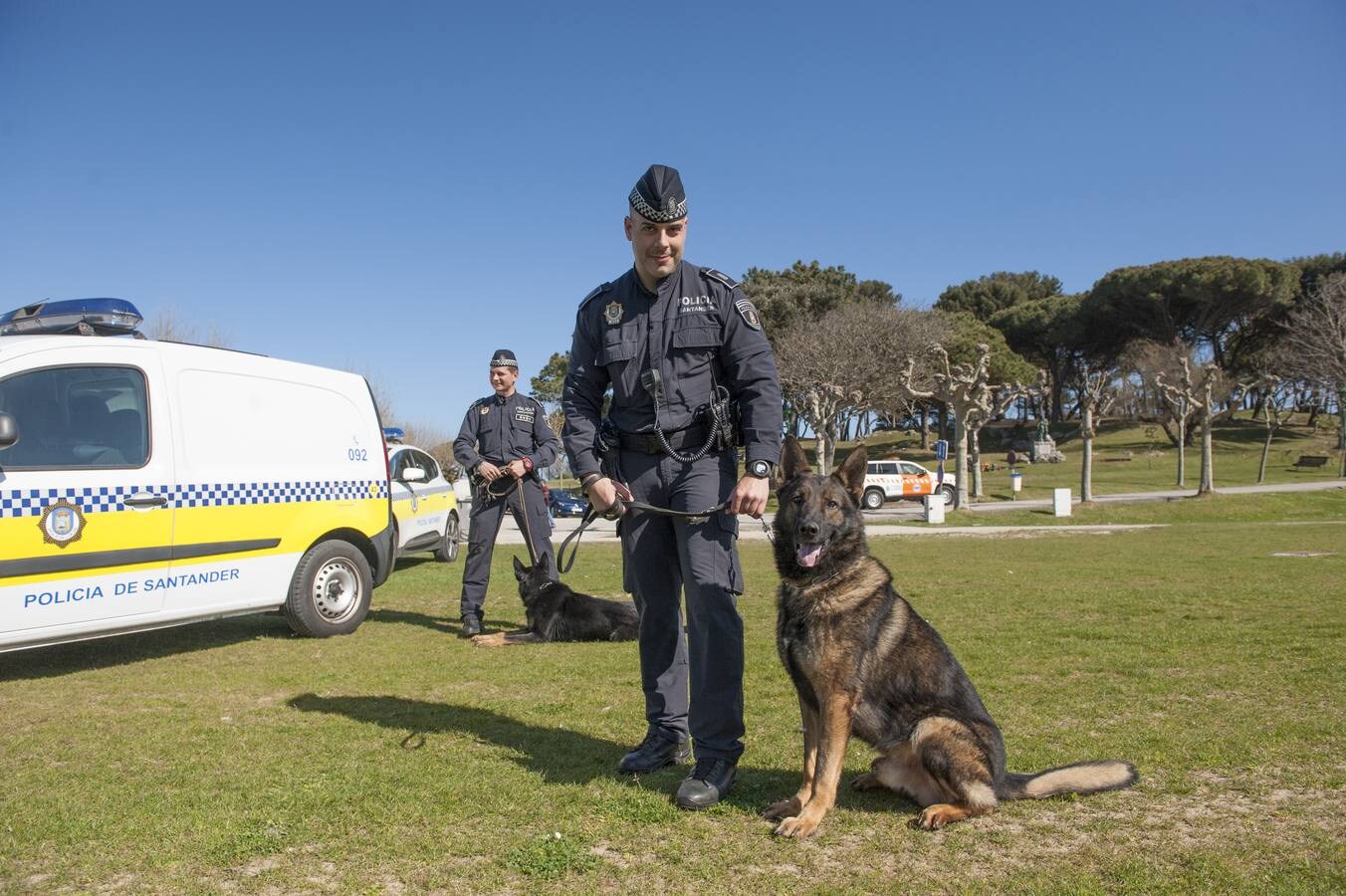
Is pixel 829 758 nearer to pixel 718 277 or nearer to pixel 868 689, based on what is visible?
pixel 868 689

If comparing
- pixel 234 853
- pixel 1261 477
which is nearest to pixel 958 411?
pixel 1261 477

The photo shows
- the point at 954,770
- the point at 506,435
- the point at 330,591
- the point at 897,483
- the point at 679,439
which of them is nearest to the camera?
the point at 954,770

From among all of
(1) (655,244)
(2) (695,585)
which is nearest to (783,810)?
(2) (695,585)

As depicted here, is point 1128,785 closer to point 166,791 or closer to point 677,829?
point 677,829

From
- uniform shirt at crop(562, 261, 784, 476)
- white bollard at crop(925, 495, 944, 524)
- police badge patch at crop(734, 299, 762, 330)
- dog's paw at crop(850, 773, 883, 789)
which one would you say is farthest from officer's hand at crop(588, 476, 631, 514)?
white bollard at crop(925, 495, 944, 524)

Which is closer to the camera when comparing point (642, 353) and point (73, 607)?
point (642, 353)

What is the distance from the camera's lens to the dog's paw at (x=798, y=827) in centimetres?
309

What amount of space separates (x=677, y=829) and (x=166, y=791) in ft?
7.07

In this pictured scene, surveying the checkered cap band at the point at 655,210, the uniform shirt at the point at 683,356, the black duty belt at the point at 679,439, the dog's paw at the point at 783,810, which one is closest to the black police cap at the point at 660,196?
the checkered cap band at the point at 655,210

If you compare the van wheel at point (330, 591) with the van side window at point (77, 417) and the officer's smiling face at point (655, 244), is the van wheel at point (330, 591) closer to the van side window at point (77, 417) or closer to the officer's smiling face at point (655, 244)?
the van side window at point (77, 417)

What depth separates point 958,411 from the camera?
25.5 meters

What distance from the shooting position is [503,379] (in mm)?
8008

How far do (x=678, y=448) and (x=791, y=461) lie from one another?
50 centimetres

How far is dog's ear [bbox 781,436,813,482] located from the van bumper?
530 centimetres
